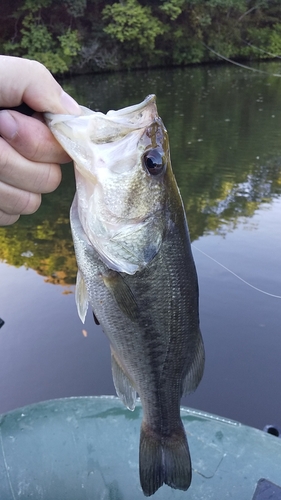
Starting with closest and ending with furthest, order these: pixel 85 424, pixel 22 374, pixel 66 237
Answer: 1. pixel 85 424
2. pixel 22 374
3. pixel 66 237

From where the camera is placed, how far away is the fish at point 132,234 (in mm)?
1528

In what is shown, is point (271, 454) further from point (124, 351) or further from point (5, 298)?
point (5, 298)

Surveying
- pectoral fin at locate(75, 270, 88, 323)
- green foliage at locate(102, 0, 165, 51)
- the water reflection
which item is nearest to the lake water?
the water reflection

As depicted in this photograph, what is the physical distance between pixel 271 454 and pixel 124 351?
1.29m

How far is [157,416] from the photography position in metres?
1.87

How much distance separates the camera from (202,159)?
32.6ft

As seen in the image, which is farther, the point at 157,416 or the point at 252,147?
the point at 252,147

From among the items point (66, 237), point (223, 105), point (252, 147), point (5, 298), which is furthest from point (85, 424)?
point (223, 105)

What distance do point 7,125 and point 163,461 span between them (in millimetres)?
1384

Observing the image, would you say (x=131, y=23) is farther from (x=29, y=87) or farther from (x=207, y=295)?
(x=29, y=87)

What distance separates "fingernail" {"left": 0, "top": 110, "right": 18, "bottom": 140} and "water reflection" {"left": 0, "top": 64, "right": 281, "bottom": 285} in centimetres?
415

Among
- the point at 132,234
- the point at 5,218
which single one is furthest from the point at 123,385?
the point at 5,218

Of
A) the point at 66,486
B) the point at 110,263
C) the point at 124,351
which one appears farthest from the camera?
the point at 66,486

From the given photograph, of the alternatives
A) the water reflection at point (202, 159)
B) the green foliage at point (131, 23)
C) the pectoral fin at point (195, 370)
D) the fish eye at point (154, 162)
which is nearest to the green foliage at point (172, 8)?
the green foliage at point (131, 23)
